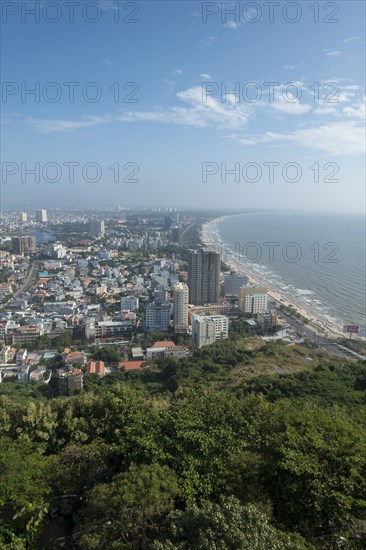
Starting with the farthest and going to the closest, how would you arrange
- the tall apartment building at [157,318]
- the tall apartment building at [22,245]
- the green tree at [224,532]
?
1. the tall apartment building at [22,245]
2. the tall apartment building at [157,318]
3. the green tree at [224,532]

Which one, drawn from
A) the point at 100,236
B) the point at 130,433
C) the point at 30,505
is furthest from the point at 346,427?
the point at 100,236

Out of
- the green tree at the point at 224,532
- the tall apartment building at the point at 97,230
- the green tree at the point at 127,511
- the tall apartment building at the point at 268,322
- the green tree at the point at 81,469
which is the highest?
the tall apartment building at the point at 97,230

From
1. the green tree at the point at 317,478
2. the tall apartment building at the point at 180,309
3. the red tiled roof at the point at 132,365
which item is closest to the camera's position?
the green tree at the point at 317,478

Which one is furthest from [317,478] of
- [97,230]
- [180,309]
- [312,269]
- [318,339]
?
[97,230]

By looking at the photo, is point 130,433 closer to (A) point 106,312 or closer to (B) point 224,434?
(B) point 224,434

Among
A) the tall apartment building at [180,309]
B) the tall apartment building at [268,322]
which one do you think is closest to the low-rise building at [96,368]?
the tall apartment building at [180,309]

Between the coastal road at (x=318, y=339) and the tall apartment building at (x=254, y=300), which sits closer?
the coastal road at (x=318, y=339)

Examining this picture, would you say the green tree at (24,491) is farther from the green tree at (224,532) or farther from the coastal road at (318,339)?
the coastal road at (318,339)
